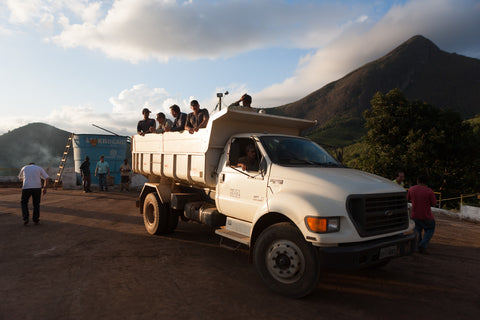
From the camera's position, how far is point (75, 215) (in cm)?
871

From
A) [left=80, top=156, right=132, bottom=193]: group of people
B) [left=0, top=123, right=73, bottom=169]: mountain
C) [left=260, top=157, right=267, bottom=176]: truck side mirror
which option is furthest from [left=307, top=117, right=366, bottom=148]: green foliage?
[left=260, top=157, right=267, bottom=176]: truck side mirror

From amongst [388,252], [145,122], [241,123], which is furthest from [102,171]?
[388,252]

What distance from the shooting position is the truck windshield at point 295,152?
14.4 feet

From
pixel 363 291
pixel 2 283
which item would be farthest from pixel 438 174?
pixel 2 283

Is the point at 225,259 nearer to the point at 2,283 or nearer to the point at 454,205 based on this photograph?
the point at 2,283

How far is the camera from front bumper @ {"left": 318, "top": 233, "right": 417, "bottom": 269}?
3266 millimetres

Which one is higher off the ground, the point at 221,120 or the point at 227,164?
the point at 221,120

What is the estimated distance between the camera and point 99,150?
17641 mm

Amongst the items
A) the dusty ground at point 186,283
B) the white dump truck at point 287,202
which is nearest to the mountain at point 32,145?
the dusty ground at point 186,283

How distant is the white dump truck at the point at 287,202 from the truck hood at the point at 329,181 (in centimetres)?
1

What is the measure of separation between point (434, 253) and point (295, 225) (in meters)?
3.95

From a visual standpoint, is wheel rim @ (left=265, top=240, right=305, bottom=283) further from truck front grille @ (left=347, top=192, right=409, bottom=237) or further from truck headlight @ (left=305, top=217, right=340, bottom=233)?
truck front grille @ (left=347, top=192, right=409, bottom=237)

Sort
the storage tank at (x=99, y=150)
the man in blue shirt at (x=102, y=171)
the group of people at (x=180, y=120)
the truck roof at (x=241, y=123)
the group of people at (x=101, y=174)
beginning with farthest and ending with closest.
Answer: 1. the storage tank at (x=99, y=150)
2. the man in blue shirt at (x=102, y=171)
3. the group of people at (x=101, y=174)
4. the group of people at (x=180, y=120)
5. the truck roof at (x=241, y=123)

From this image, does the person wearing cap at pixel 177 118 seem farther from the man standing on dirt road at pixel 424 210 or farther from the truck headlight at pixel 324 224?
the man standing on dirt road at pixel 424 210
